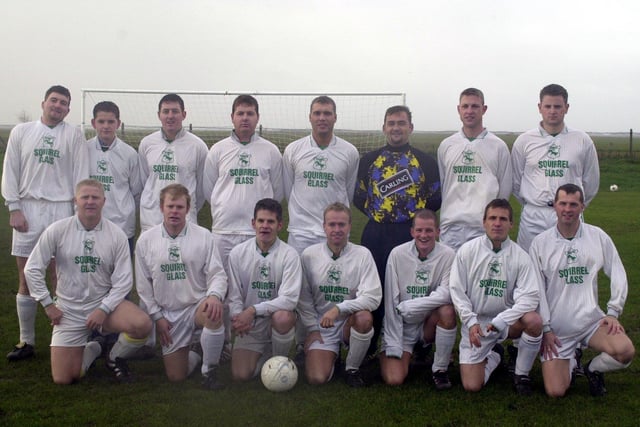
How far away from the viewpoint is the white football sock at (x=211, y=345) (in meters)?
4.71

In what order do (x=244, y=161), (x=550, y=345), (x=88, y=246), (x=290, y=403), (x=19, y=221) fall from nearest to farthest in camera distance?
1. (x=290, y=403)
2. (x=550, y=345)
3. (x=88, y=246)
4. (x=19, y=221)
5. (x=244, y=161)

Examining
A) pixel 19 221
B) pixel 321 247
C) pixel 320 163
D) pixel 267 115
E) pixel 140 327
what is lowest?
pixel 140 327

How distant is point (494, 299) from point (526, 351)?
436 mm

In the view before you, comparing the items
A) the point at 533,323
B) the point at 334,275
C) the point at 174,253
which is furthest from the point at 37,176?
the point at 533,323

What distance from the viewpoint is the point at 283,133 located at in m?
11.7

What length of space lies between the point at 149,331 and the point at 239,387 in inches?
32.3

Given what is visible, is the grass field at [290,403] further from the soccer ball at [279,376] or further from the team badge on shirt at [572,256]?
the team badge on shirt at [572,256]

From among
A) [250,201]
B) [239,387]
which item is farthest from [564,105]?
[239,387]

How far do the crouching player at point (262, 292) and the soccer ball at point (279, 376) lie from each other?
0.93 ft

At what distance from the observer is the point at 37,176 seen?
552 cm

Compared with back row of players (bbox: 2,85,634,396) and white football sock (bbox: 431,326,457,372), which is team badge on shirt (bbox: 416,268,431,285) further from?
white football sock (bbox: 431,326,457,372)

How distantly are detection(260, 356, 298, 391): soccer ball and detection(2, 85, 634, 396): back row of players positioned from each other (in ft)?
0.83

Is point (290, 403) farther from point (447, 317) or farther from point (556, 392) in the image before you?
point (556, 392)

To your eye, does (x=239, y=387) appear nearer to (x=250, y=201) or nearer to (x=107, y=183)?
(x=250, y=201)
